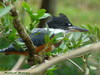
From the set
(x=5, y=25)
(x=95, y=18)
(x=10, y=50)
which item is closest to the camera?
(x=5, y=25)

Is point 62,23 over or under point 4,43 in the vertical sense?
under

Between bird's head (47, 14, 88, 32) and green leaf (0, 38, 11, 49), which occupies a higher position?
green leaf (0, 38, 11, 49)

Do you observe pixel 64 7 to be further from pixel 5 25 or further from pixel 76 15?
pixel 5 25

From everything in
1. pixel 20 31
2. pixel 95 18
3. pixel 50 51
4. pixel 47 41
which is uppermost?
pixel 20 31

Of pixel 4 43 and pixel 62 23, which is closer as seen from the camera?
pixel 4 43

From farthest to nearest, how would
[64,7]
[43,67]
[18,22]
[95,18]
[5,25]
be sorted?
[64,7], [95,18], [5,25], [18,22], [43,67]

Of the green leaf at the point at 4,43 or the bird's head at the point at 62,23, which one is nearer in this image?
the green leaf at the point at 4,43

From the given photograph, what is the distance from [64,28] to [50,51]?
1.16m

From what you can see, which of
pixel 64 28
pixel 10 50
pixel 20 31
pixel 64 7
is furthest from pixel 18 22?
pixel 64 7

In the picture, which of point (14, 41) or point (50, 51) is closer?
point (14, 41)

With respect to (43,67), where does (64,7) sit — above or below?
below

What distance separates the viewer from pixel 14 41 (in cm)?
161

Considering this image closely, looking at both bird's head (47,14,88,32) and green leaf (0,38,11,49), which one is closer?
green leaf (0,38,11,49)

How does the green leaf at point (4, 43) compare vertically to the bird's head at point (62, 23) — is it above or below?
above
